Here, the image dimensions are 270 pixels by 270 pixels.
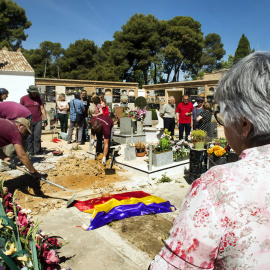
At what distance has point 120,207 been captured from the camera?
3.62m

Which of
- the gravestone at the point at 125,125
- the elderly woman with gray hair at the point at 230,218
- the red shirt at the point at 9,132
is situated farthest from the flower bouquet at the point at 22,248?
the gravestone at the point at 125,125

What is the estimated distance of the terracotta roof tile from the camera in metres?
18.3

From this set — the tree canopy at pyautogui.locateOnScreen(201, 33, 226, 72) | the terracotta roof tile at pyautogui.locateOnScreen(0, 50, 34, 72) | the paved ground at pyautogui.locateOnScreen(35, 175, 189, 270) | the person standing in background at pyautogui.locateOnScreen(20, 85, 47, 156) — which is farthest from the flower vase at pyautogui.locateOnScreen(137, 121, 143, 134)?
the tree canopy at pyautogui.locateOnScreen(201, 33, 226, 72)

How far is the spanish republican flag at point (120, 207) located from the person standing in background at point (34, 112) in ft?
11.7

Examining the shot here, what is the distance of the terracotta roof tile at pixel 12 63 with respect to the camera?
18.3 meters

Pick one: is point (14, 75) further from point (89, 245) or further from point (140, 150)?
point (89, 245)

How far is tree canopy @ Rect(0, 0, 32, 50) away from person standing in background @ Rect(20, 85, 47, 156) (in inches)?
1190

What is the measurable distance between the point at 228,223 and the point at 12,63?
70.5ft

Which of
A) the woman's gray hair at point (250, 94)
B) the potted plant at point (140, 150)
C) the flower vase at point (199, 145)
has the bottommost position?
the potted plant at point (140, 150)

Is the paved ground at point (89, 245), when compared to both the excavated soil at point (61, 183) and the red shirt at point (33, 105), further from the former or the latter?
the red shirt at point (33, 105)

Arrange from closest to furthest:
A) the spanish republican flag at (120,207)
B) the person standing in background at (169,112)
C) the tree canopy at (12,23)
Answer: the spanish republican flag at (120,207)
the person standing in background at (169,112)
the tree canopy at (12,23)

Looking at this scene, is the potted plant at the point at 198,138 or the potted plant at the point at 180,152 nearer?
the potted plant at the point at 198,138

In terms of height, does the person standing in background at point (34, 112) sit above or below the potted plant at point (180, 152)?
above

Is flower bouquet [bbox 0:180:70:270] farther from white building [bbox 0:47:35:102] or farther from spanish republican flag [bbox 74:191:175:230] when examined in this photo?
white building [bbox 0:47:35:102]
